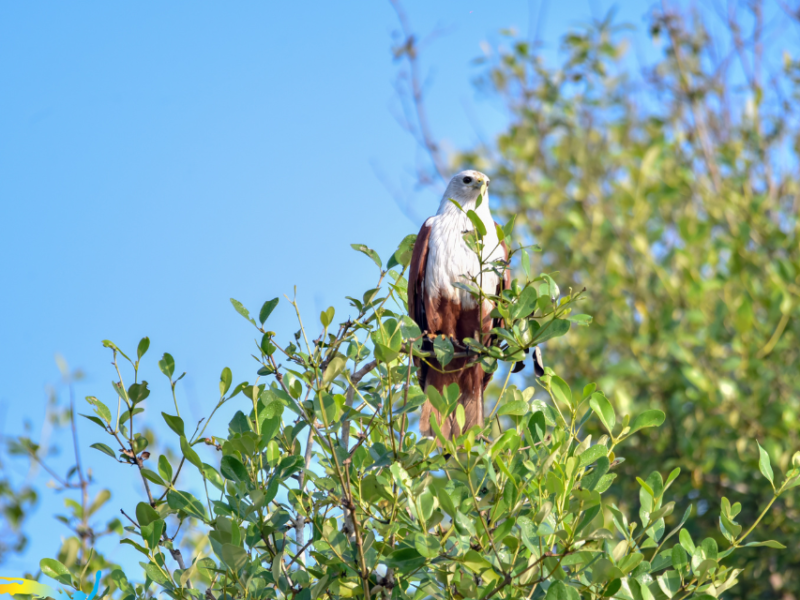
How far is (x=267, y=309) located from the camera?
2.19 metres

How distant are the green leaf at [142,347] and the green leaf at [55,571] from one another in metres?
0.67

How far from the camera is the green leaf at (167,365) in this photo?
2179mm

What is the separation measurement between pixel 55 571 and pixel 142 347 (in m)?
0.74

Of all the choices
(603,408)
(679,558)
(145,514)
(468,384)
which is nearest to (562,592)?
(679,558)

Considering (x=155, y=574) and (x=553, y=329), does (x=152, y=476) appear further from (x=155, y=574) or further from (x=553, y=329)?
(x=553, y=329)

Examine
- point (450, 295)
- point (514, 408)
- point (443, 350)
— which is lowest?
point (514, 408)

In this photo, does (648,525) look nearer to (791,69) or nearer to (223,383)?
(223,383)

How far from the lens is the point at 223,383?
219cm

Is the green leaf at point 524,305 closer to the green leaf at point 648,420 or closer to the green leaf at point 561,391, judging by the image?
the green leaf at point 561,391

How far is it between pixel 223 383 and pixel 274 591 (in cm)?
62

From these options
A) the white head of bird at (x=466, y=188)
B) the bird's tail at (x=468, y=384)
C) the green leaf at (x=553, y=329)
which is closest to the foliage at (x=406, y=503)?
the green leaf at (x=553, y=329)

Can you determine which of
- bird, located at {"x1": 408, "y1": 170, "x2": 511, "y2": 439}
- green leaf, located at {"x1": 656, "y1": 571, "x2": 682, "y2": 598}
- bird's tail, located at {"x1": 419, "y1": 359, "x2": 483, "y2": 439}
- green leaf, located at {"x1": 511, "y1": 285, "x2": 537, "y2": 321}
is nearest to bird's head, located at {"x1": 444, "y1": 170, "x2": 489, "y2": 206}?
bird, located at {"x1": 408, "y1": 170, "x2": 511, "y2": 439}

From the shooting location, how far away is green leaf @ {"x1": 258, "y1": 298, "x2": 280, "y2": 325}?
2.19 meters

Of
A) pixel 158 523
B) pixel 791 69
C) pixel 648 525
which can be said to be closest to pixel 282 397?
pixel 158 523
